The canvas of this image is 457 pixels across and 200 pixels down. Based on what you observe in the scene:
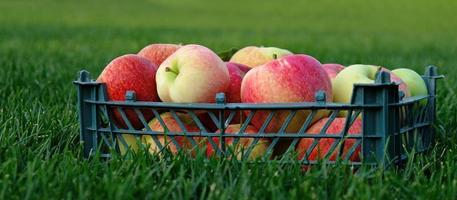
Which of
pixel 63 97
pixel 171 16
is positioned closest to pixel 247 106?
pixel 63 97

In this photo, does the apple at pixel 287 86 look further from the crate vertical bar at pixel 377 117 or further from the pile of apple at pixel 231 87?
the crate vertical bar at pixel 377 117

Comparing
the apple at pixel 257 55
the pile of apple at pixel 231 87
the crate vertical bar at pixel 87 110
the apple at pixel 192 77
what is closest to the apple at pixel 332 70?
the pile of apple at pixel 231 87

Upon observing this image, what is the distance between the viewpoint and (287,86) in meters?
2.68

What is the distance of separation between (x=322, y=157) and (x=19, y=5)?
2698 centimetres

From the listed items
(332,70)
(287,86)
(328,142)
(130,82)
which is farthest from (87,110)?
(332,70)

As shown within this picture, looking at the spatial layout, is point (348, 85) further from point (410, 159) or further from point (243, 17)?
point (243, 17)

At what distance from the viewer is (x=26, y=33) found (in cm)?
1353

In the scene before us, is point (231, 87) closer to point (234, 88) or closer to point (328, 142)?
point (234, 88)

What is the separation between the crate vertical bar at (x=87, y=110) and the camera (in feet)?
8.95

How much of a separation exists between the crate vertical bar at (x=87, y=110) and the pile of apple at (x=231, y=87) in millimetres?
83

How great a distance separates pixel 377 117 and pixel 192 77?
2.02 ft

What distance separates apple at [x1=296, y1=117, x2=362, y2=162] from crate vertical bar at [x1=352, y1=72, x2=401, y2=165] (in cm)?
8

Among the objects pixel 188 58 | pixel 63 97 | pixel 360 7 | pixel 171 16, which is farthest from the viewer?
pixel 360 7

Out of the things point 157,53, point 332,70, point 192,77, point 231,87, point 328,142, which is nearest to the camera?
point 328,142
